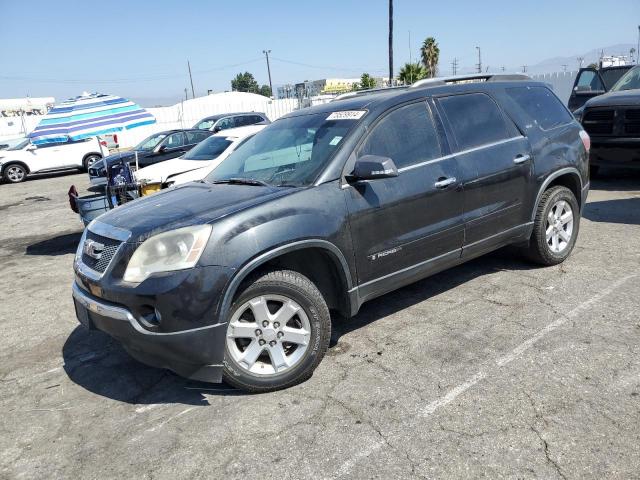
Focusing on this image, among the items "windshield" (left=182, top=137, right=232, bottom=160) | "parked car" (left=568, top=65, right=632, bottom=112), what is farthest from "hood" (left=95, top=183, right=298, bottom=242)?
"parked car" (left=568, top=65, right=632, bottom=112)

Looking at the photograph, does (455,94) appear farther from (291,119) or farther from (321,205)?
(321,205)

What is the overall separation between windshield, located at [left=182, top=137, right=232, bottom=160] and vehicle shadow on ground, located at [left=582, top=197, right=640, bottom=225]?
561 cm

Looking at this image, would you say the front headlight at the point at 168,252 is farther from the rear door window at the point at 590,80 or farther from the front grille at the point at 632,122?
the rear door window at the point at 590,80

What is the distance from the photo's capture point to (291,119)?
469 cm

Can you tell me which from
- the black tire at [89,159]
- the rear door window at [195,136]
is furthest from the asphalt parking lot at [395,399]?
the black tire at [89,159]

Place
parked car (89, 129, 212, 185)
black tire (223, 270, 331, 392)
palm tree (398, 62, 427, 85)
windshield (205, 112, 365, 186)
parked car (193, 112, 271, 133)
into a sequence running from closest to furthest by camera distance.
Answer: black tire (223, 270, 331, 392) < windshield (205, 112, 365, 186) < parked car (89, 129, 212, 185) < parked car (193, 112, 271, 133) < palm tree (398, 62, 427, 85)

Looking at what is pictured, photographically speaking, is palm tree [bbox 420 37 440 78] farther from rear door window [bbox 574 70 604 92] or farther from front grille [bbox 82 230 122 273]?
front grille [bbox 82 230 122 273]

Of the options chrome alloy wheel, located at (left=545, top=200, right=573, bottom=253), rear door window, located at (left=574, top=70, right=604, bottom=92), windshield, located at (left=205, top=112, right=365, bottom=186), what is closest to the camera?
windshield, located at (left=205, top=112, right=365, bottom=186)

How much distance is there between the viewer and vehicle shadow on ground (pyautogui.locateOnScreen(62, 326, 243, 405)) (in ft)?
11.4

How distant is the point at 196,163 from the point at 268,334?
18.7 ft

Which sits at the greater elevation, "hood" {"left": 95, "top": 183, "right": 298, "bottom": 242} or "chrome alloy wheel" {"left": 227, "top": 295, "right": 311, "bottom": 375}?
"hood" {"left": 95, "top": 183, "right": 298, "bottom": 242}

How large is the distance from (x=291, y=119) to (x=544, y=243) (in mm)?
2636

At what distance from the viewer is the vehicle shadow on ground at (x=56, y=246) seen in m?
7.91

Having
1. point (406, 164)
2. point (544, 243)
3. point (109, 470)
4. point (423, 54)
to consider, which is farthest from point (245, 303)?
point (423, 54)
